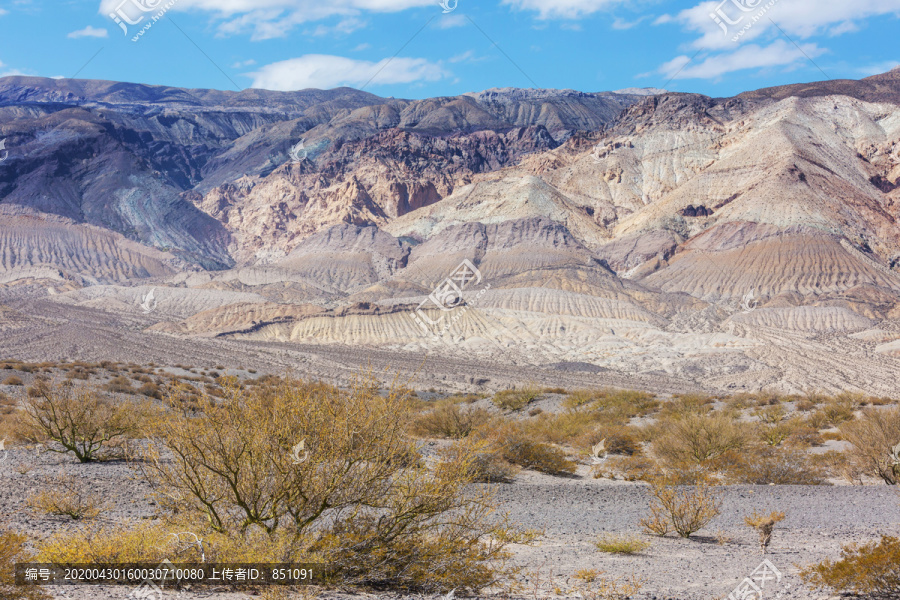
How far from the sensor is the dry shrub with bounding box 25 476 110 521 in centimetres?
874

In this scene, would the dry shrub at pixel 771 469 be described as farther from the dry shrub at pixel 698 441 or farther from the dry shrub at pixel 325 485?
the dry shrub at pixel 325 485

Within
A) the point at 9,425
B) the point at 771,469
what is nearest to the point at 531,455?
the point at 771,469

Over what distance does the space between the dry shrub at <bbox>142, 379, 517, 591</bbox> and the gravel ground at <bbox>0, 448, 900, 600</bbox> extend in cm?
50

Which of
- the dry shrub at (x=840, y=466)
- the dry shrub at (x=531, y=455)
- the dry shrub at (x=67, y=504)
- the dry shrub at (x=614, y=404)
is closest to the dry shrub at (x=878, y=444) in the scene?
the dry shrub at (x=840, y=466)

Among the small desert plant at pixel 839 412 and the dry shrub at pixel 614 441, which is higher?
the dry shrub at pixel 614 441

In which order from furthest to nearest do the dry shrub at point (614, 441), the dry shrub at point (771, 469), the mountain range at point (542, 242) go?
the mountain range at point (542, 242), the dry shrub at point (614, 441), the dry shrub at point (771, 469)

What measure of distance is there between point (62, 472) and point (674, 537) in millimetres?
10736

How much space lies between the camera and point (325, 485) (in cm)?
618

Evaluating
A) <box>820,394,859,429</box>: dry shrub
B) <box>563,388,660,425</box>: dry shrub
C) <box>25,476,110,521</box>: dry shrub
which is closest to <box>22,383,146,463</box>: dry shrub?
<box>25,476,110,521</box>: dry shrub

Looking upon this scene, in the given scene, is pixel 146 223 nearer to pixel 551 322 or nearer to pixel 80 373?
pixel 551 322

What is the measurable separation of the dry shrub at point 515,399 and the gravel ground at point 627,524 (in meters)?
16.6

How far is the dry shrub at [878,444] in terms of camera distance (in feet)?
44.1

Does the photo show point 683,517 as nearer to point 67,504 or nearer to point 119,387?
point 67,504

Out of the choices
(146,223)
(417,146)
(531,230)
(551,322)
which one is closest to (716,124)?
(531,230)
